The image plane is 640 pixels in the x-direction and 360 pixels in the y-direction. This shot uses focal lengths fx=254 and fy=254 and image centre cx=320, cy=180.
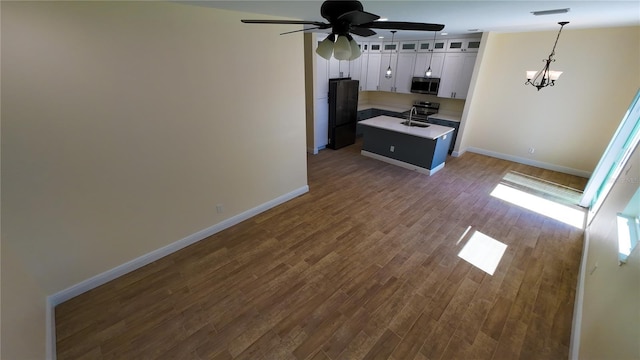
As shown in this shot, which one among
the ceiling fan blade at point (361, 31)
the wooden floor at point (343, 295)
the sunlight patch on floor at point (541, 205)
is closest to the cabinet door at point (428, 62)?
the sunlight patch on floor at point (541, 205)

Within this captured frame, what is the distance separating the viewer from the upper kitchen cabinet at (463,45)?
521cm

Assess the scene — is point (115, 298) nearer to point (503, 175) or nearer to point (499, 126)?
point (503, 175)

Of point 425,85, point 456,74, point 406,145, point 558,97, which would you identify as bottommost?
point 406,145

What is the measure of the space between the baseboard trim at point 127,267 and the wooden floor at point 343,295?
0.21 feet

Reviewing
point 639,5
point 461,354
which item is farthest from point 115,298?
point 639,5

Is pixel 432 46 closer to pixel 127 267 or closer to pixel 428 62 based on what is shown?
pixel 428 62

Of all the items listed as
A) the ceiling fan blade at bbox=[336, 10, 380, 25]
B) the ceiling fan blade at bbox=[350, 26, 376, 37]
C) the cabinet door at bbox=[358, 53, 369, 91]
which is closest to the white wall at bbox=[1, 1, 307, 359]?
the ceiling fan blade at bbox=[350, 26, 376, 37]

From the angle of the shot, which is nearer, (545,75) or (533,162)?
(545,75)

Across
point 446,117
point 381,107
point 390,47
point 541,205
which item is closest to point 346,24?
point 541,205

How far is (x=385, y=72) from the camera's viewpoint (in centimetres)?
677

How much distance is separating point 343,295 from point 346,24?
7.43 feet

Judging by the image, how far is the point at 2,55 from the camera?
168cm

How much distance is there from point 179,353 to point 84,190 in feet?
5.30

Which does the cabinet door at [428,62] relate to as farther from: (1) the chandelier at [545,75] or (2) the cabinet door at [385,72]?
(1) the chandelier at [545,75]
